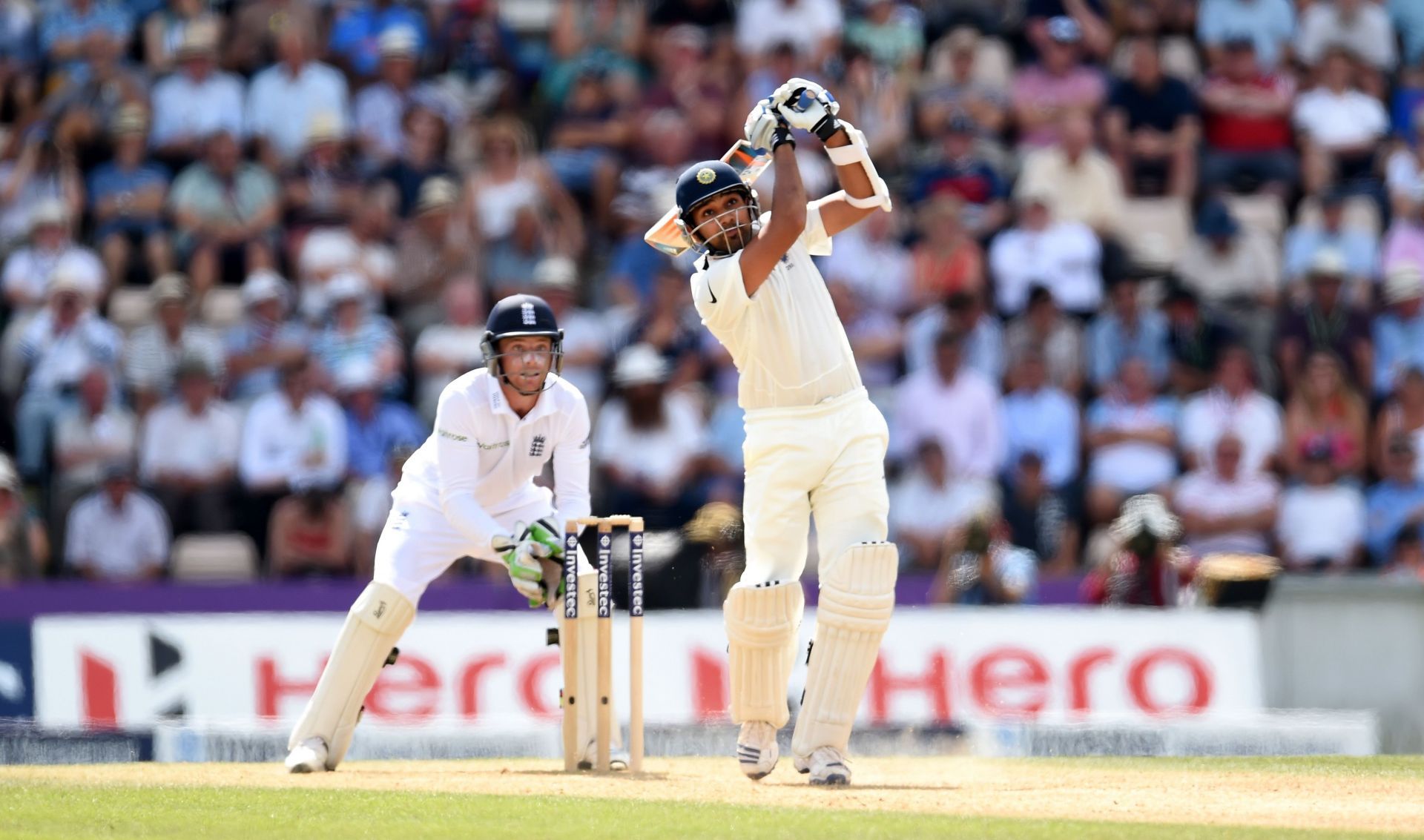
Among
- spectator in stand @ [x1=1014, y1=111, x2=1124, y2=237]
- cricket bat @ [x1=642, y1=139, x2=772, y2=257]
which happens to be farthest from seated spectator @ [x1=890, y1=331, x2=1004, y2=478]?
cricket bat @ [x1=642, y1=139, x2=772, y2=257]

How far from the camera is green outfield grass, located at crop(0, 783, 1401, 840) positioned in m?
6.23

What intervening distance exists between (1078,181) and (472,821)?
879 centimetres

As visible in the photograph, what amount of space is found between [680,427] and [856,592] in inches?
226

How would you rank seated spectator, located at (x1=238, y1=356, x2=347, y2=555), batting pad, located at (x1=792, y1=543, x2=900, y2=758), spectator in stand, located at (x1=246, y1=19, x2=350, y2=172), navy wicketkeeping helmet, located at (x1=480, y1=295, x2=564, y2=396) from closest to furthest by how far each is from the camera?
batting pad, located at (x1=792, y1=543, x2=900, y2=758) → navy wicketkeeping helmet, located at (x1=480, y1=295, x2=564, y2=396) → seated spectator, located at (x1=238, y1=356, x2=347, y2=555) → spectator in stand, located at (x1=246, y1=19, x2=350, y2=172)

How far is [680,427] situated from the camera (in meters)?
13.1

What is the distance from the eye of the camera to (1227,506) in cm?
1282

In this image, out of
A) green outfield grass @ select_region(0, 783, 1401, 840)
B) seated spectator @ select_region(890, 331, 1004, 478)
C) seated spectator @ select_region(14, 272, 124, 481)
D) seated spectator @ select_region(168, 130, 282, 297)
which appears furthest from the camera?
seated spectator @ select_region(168, 130, 282, 297)

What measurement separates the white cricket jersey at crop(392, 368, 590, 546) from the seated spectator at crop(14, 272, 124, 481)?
233 inches

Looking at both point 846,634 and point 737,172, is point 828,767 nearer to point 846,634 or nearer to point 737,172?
point 846,634

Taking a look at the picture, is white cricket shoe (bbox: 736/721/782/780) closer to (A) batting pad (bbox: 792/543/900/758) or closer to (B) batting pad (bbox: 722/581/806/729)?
(B) batting pad (bbox: 722/581/806/729)

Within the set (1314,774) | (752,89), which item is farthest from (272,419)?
(1314,774)

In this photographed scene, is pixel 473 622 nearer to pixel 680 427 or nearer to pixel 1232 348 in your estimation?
pixel 680 427

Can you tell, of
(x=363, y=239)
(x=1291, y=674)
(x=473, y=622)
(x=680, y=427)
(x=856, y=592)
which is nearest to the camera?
(x=856, y=592)

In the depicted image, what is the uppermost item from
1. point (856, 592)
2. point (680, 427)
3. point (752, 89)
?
point (752, 89)
